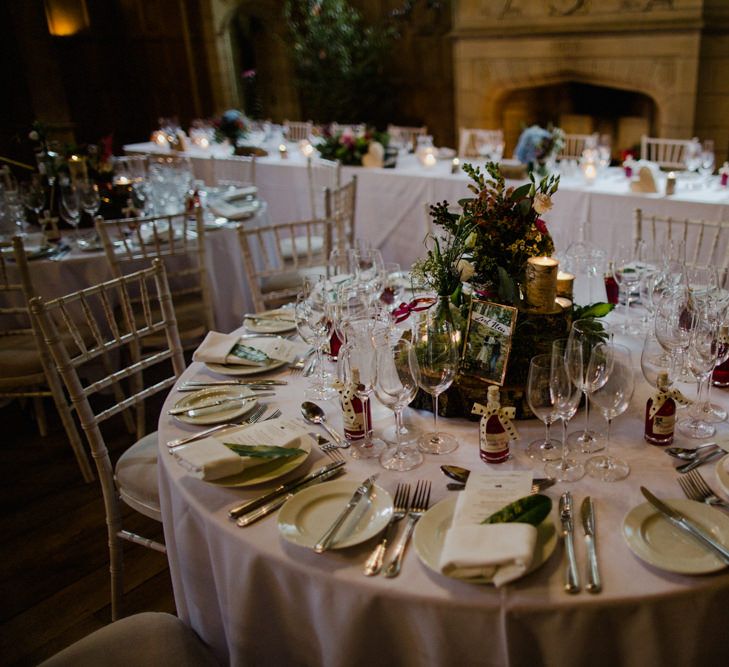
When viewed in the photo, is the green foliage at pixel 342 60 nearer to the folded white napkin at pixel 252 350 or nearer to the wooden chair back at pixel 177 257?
the wooden chair back at pixel 177 257

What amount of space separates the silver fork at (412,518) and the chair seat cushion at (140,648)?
541mm

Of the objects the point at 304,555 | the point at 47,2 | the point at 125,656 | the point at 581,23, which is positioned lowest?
the point at 125,656

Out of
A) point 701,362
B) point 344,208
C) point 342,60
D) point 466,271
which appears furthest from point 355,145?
point 701,362

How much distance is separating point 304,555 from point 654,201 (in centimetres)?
302

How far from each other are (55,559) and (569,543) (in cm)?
203

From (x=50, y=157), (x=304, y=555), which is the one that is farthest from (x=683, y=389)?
(x=50, y=157)

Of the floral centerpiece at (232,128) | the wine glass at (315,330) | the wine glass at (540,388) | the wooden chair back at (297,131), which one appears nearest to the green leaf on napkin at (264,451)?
the wine glass at (315,330)

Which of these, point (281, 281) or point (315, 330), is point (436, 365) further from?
point (281, 281)

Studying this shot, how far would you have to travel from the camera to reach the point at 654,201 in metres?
3.50

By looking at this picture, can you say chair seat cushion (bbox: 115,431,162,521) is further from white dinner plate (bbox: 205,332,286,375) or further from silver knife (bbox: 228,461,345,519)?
silver knife (bbox: 228,461,345,519)

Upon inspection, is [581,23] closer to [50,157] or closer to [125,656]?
[50,157]

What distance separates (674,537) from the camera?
1.14 m

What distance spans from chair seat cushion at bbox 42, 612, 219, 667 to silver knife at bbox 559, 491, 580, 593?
78 centimetres

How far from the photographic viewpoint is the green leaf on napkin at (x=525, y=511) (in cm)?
116
